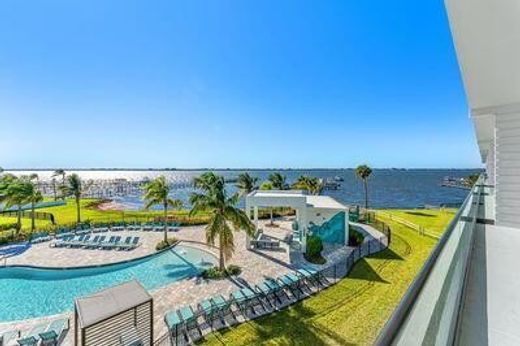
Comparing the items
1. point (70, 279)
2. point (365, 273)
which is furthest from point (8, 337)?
point (365, 273)

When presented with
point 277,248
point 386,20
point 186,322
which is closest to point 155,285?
point 186,322

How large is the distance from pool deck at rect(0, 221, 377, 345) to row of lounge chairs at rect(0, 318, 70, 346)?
306mm

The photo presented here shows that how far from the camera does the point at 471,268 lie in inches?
157

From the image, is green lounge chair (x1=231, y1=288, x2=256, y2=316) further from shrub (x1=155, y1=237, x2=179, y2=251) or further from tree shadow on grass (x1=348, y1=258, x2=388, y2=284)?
shrub (x1=155, y1=237, x2=179, y2=251)

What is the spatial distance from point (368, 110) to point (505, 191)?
47.6 m

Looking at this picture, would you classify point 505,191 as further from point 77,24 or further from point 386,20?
point 77,24

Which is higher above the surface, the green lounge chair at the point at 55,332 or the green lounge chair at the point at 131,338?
the green lounge chair at the point at 131,338

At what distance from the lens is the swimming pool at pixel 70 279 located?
12.9 meters

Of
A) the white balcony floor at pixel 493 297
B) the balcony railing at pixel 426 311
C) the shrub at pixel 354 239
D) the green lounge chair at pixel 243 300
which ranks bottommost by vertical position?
the green lounge chair at pixel 243 300

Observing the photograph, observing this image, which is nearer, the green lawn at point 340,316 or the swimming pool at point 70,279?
the green lawn at point 340,316

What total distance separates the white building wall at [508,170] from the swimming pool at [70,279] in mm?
13483

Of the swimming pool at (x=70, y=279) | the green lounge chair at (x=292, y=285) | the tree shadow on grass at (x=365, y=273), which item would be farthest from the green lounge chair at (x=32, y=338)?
the tree shadow on grass at (x=365, y=273)

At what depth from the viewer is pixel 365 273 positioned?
14.5 metres

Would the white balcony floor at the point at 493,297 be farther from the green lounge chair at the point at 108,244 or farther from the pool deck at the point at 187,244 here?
the green lounge chair at the point at 108,244
